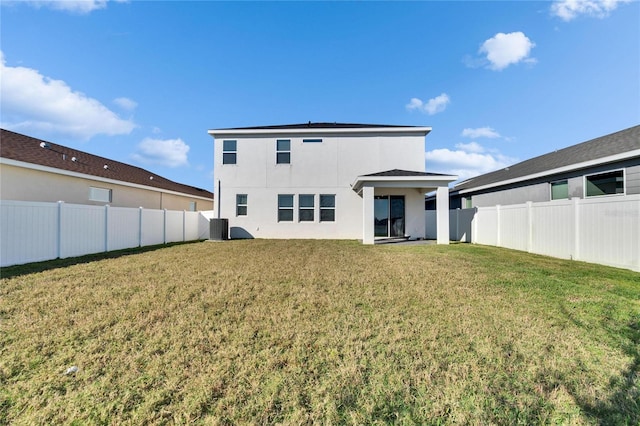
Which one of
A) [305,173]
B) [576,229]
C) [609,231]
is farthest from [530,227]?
[305,173]

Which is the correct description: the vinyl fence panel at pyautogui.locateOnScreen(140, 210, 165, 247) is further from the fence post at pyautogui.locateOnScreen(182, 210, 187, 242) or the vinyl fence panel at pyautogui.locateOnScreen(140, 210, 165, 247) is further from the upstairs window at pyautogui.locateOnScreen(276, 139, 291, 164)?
the upstairs window at pyautogui.locateOnScreen(276, 139, 291, 164)

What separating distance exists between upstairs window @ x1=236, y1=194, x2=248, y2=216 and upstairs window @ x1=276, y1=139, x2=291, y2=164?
2.91 m

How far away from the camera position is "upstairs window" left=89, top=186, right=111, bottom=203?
12.4 meters

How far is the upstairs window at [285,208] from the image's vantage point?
14.9 metres

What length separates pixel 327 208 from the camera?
14.7m

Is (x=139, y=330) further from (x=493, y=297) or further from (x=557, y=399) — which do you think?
(x=493, y=297)

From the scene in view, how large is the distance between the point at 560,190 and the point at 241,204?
15.9 meters

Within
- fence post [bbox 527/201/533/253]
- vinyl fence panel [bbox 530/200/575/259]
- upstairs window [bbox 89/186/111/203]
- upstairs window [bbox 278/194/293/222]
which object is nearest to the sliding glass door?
upstairs window [bbox 278/194/293/222]

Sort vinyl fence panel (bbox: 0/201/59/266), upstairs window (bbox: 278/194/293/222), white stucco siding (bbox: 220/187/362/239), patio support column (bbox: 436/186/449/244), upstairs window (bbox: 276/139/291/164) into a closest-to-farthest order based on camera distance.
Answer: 1. vinyl fence panel (bbox: 0/201/59/266)
2. patio support column (bbox: 436/186/449/244)
3. white stucco siding (bbox: 220/187/362/239)
4. upstairs window (bbox: 278/194/293/222)
5. upstairs window (bbox: 276/139/291/164)

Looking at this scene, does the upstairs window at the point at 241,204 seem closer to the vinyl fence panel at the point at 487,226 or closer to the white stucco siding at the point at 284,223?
the white stucco siding at the point at 284,223

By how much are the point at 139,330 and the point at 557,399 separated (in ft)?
14.7

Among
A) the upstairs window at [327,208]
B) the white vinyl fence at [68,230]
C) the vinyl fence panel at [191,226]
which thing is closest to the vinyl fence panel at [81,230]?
the white vinyl fence at [68,230]

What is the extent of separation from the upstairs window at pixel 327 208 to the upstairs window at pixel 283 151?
300 cm

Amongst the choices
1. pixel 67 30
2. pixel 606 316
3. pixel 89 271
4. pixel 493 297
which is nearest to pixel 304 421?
pixel 493 297
